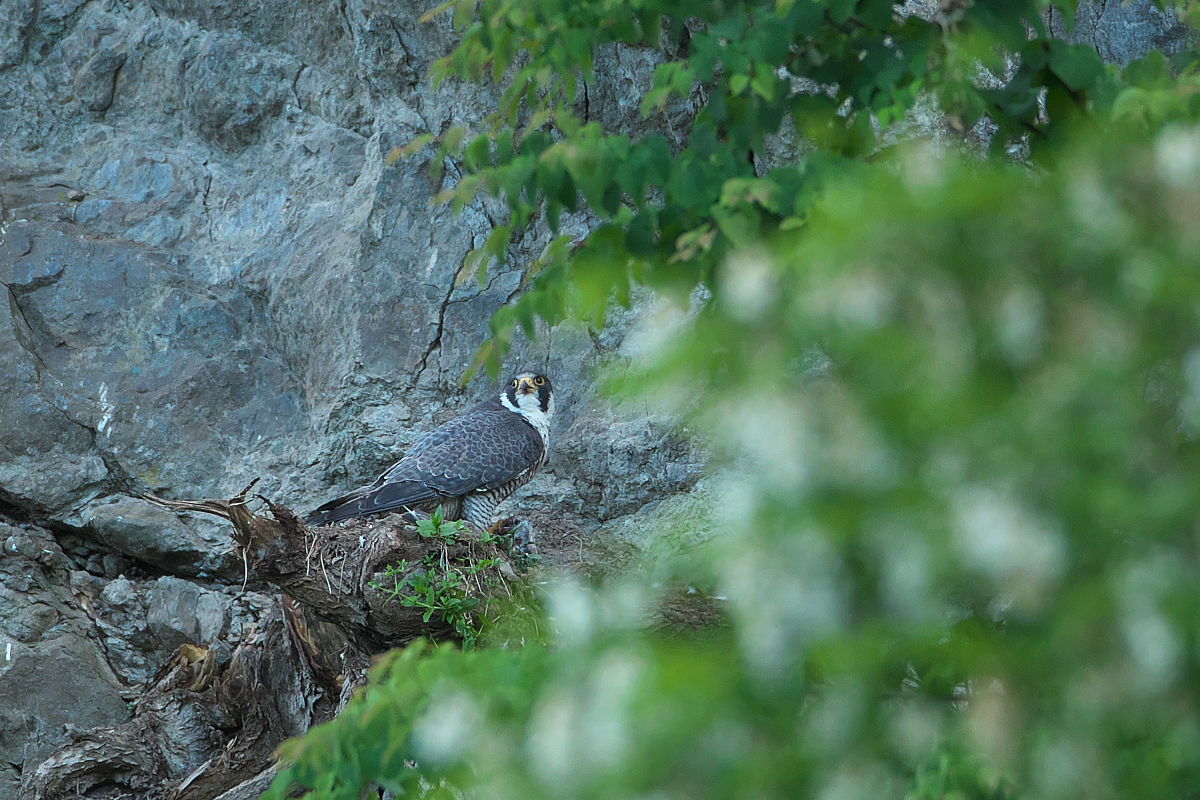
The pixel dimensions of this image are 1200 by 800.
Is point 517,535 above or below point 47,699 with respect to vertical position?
above

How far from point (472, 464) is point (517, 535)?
2.19 feet

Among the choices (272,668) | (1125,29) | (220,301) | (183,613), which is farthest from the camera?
(1125,29)

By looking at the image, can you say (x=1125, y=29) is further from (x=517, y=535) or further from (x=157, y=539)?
(x=157, y=539)

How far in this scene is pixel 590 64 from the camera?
2041 millimetres

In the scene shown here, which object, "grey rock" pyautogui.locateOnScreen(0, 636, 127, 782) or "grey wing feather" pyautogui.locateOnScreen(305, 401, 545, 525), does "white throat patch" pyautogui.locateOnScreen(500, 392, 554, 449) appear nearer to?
"grey wing feather" pyautogui.locateOnScreen(305, 401, 545, 525)

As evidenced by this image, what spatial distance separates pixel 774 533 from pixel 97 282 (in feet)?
20.5

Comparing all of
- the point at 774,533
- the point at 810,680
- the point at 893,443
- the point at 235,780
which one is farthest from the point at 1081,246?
the point at 235,780

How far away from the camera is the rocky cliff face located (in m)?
6.18

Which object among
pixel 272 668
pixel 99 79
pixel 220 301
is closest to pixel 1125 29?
pixel 220 301

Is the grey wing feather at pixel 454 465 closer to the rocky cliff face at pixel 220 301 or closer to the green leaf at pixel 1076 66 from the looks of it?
the rocky cliff face at pixel 220 301

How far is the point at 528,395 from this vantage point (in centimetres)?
609

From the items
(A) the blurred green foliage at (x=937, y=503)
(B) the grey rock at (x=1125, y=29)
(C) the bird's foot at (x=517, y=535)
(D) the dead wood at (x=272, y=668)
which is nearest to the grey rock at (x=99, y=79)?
(D) the dead wood at (x=272, y=668)

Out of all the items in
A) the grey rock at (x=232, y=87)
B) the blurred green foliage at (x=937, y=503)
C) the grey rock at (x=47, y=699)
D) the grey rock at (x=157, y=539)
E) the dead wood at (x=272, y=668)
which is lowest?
the grey rock at (x=47, y=699)

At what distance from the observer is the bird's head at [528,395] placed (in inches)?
239
